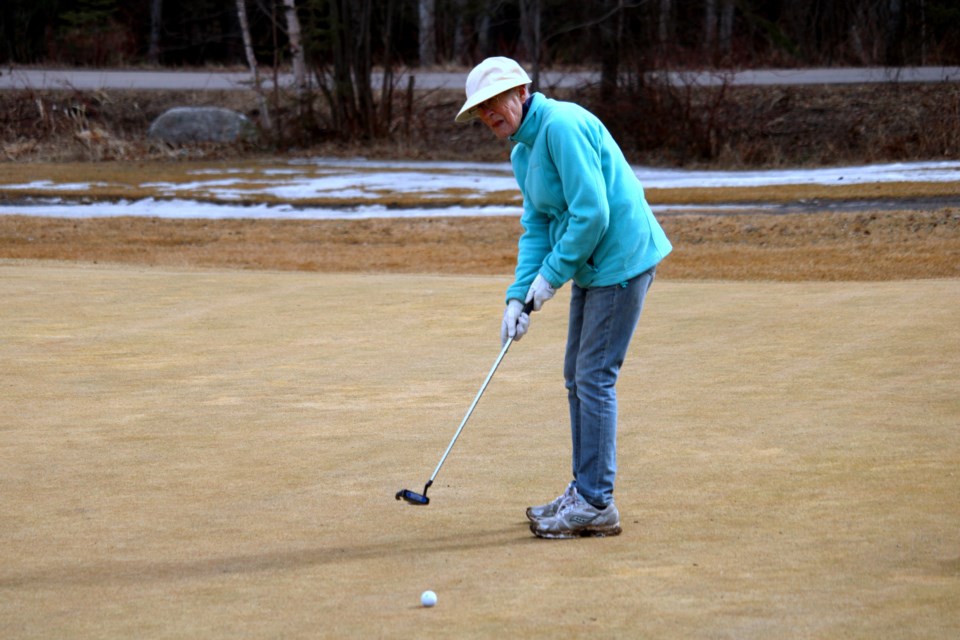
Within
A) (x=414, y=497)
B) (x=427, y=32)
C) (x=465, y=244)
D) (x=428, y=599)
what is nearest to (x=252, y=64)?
(x=427, y=32)

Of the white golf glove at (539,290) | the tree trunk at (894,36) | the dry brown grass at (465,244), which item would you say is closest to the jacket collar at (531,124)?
the white golf glove at (539,290)

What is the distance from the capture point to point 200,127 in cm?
3241

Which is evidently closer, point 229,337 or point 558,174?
point 558,174

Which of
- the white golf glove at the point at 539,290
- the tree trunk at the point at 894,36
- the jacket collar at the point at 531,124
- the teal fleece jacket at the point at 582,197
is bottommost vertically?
the white golf glove at the point at 539,290

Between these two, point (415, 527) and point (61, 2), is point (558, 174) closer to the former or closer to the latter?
point (415, 527)

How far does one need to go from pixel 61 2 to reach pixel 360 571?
1810 inches

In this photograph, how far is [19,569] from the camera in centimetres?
463

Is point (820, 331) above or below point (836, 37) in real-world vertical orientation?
below

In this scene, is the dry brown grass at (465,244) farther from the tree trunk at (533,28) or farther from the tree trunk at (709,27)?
the tree trunk at (709,27)

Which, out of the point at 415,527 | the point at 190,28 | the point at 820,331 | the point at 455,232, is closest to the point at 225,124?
the point at 455,232

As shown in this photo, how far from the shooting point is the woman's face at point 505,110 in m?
4.84

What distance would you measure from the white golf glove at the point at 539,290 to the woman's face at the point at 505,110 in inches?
21.5

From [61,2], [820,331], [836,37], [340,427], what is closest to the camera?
[340,427]

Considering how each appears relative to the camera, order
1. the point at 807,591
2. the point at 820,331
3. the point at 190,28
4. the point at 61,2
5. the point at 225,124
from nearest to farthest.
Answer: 1. the point at 807,591
2. the point at 820,331
3. the point at 225,124
4. the point at 61,2
5. the point at 190,28
